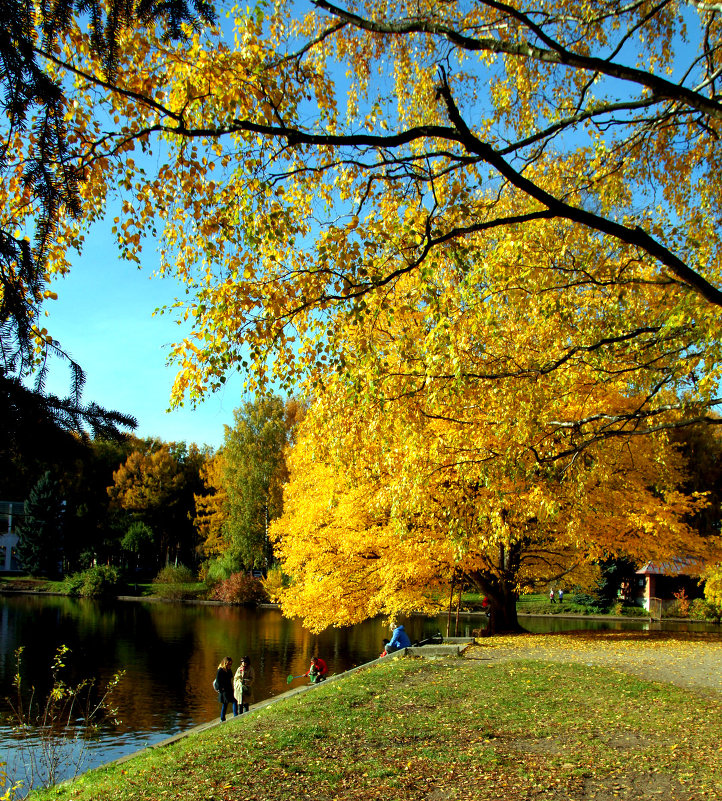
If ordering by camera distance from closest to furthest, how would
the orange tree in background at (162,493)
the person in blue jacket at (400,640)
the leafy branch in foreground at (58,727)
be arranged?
the leafy branch in foreground at (58,727) < the person in blue jacket at (400,640) < the orange tree in background at (162,493)

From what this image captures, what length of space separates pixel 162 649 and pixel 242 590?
17.8 meters

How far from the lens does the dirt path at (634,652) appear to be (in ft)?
37.1

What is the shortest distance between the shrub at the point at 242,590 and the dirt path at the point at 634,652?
87.1ft

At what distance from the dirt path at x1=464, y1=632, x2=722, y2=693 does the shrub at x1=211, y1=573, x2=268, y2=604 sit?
26543 mm

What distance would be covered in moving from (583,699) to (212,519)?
4251 cm

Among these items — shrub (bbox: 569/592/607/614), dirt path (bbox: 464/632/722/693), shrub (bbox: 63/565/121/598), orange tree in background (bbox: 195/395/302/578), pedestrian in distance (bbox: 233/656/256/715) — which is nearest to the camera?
dirt path (bbox: 464/632/722/693)

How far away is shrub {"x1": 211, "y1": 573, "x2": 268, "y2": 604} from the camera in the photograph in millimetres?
41219

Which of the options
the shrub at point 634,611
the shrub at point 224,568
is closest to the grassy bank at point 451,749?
the shrub at point 634,611

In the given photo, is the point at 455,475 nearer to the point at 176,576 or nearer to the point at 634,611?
the point at 634,611

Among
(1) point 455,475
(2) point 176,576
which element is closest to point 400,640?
(1) point 455,475

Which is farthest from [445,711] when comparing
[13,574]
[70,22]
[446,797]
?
[13,574]

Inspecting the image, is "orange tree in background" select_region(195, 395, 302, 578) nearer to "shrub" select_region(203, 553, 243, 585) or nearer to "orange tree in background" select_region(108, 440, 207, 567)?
"shrub" select_region(203, 553, 243, 585)

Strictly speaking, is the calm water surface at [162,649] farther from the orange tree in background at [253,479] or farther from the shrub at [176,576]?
the shrub at [176,576]

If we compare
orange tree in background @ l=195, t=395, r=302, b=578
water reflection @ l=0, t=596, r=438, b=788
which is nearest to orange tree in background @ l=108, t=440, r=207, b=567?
orange tree in background @ l=195, t=395, r=302, b=578
